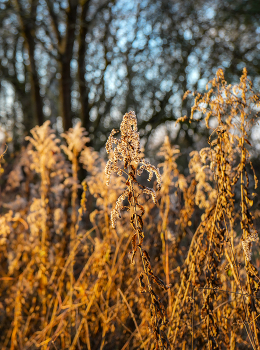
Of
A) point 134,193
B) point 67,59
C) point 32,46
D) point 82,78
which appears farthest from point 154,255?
point 32,46

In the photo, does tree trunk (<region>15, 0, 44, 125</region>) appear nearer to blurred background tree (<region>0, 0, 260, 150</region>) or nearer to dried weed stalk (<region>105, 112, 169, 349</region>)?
blurred background tree (<region>0, 0, 260, 150</region>)

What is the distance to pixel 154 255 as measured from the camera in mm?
2330

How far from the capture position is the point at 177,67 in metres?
7.26

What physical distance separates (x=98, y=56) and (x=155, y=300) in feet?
21.8

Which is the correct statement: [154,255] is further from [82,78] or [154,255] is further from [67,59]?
[82,78]

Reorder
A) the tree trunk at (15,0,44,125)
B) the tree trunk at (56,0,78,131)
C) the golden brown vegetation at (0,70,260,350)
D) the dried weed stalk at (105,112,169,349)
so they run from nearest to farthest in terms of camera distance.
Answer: the dried weed stalk at (105,112,169,349), the golden brown vegetation at (0,70,260,350), the tree trunk at (56,0,78,131), the tree trunk at (15,0,44,125)

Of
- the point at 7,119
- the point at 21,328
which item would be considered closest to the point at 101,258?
the point at 21,328

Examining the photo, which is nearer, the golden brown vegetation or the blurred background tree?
the golden brown vegetation

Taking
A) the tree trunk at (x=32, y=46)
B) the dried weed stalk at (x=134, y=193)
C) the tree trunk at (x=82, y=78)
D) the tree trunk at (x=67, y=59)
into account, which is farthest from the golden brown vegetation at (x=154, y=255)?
the tree trunk at (x=32, y=46)

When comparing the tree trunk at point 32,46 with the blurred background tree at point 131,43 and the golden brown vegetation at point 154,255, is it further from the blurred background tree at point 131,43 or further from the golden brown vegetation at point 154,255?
the golden brown vegetation at point 154,255

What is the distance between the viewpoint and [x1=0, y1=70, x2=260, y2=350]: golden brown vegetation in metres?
1.13

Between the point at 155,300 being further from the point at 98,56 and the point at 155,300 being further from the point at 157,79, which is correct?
the point at 157,79

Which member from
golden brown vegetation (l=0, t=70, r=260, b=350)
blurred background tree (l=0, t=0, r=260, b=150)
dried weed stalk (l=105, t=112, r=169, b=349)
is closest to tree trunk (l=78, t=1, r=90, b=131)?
blurred background tree (l=0, t=0, r=260, b=150)

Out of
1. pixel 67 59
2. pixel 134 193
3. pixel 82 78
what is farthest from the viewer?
pixel 82 78
